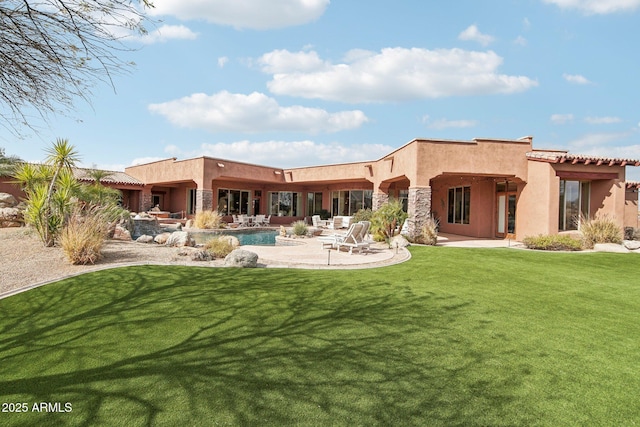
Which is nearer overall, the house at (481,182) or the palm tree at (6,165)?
the house at (481,182)

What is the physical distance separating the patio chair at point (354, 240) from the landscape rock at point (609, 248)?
938 cm

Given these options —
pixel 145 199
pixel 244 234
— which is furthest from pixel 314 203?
pixel 145 199

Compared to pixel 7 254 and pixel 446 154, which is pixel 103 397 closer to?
pixel 7 254

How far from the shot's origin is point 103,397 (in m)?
2.95

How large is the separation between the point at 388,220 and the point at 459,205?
7.21 metres

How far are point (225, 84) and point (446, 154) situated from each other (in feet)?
33.5

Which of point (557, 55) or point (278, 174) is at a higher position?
point (557, 55)

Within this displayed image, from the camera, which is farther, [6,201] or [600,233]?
[6,201]

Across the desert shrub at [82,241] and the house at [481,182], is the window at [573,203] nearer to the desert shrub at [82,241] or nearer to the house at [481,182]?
the house at [481,182]

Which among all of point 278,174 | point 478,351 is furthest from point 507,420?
point 278,174

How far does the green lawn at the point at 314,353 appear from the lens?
287 cm

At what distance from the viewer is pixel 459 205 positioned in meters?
20.5

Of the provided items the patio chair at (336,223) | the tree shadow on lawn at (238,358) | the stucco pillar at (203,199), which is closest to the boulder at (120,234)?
the tree shadow on lawn at (238,358)

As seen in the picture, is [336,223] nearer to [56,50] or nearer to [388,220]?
[388,220]
